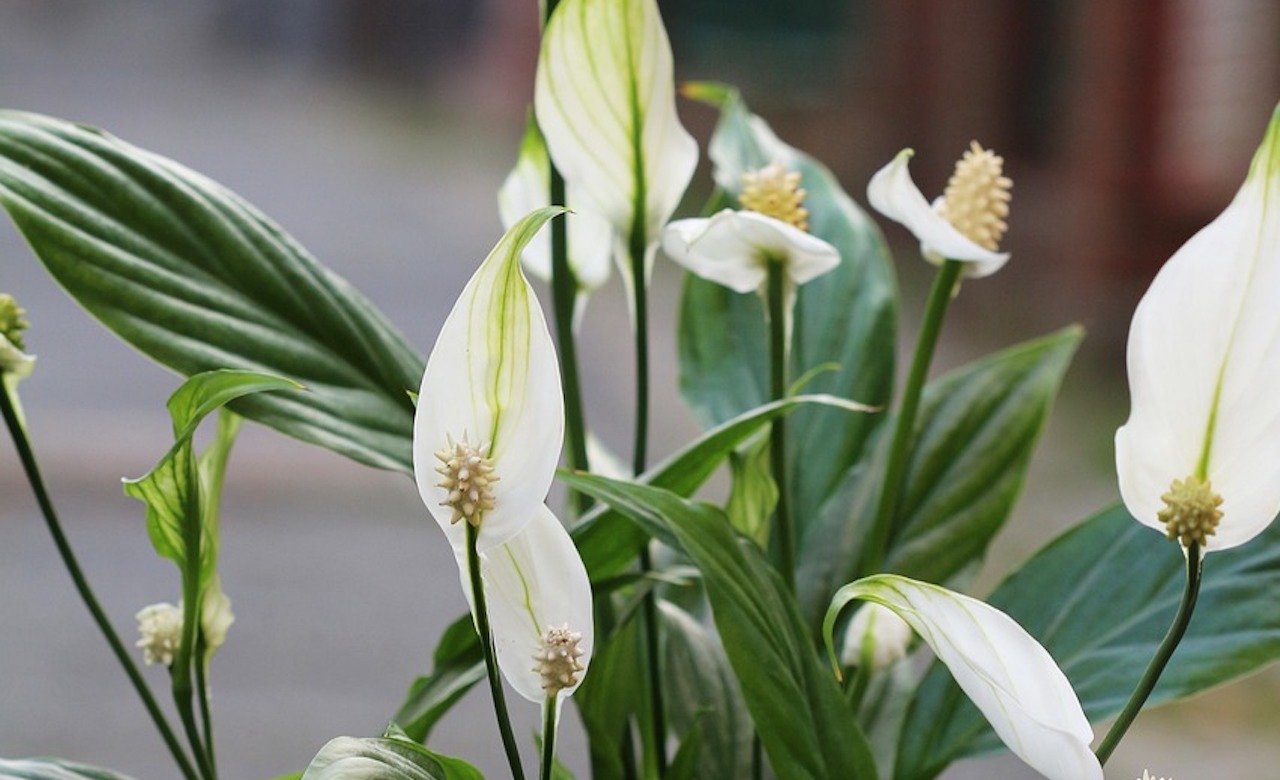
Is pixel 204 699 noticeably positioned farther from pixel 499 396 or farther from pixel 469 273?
pixel 469 273

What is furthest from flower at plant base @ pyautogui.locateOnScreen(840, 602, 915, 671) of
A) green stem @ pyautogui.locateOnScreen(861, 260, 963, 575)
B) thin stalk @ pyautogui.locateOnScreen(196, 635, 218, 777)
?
thin stalk @ pyautogui.locateOnScreen(196, 635, 218, 777)

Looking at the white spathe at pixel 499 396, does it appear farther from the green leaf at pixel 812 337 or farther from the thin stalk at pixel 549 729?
the green leaf at pixel 812 337

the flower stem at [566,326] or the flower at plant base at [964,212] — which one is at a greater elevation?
the flower at plant base at [964,212]

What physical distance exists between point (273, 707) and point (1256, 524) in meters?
1.32

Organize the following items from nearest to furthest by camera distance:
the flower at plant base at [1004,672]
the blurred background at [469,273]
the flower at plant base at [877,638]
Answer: the flower at plant base at [1004,672]
the flower at plant base at [877,638]
the blurred background at [469,273]

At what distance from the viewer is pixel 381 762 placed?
0.18m

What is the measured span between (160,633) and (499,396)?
0.32 ft

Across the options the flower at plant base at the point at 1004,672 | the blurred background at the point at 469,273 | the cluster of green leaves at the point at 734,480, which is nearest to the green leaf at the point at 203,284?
the cluster of green leaves at the point at 734,480

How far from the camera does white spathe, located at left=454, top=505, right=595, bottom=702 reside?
Answer: 194 millimetres

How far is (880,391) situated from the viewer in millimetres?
330

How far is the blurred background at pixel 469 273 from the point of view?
1.40 m

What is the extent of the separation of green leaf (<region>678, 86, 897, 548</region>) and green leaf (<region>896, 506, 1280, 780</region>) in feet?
0.17

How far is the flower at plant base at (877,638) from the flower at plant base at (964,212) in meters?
0.07

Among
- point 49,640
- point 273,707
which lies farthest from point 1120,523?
point 49,640
